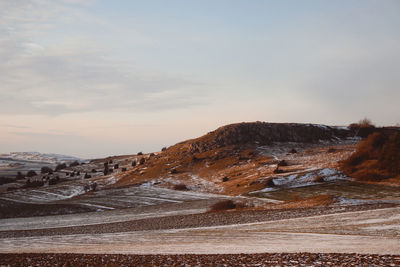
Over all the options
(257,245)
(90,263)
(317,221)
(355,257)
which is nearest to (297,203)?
(317,221)

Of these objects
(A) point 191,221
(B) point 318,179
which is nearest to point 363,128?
(B) point 318,179

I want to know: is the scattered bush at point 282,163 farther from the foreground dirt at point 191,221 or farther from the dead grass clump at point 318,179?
the foreground dirt at point 191,221

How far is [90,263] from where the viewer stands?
1812cm

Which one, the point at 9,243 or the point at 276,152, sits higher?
A: the point at 276,152

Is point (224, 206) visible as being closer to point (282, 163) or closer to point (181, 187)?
point (181, 187)

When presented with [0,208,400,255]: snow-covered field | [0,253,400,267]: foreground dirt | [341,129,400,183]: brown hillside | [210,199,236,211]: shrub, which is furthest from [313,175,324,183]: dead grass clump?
[0,253,400,267]: foreground dirt

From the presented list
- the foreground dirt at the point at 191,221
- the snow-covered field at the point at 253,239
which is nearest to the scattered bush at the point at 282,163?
the foreground dirt at the point at 191,221

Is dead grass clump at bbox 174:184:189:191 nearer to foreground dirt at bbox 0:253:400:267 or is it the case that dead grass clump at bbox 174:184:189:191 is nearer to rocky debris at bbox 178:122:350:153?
rocky debris at bbox 178:122:350:153

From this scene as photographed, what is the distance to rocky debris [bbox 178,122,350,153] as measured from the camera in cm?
9183

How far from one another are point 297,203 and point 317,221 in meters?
12.4

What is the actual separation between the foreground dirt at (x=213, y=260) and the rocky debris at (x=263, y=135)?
71.5 metres

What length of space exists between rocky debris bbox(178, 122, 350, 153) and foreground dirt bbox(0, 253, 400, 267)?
235 ft

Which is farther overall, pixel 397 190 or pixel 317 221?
pixel 397 190

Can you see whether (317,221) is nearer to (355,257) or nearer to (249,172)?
(355,257)
